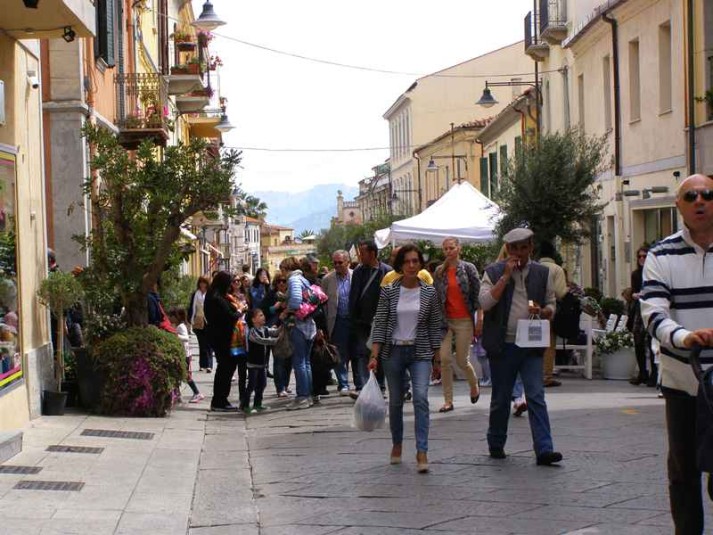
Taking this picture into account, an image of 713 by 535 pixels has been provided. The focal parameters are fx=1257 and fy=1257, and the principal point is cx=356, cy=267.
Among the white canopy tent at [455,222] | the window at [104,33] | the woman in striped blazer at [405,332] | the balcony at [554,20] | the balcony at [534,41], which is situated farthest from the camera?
the balcony at [534,41]

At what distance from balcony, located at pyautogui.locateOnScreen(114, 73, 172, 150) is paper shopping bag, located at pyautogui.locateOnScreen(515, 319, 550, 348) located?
12.7 meters

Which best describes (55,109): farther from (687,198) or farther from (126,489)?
(687,198)

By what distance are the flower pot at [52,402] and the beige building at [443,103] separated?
5159 cm

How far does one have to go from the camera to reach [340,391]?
1598 cm

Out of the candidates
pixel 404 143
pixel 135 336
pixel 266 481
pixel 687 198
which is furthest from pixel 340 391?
pixel 404 143

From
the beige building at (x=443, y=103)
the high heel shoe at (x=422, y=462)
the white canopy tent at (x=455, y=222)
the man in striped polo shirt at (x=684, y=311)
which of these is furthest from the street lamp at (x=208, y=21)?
the beige building at (x=443, y=103)

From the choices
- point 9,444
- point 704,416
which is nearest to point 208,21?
point 9,444

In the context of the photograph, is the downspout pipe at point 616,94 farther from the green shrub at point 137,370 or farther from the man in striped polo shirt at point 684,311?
the man in striped polo shirt at point 684,311

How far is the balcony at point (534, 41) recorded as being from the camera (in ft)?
113

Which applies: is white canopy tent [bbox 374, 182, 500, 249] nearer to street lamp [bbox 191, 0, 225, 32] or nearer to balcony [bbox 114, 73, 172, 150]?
balcony [bbox 114, 73, 172, 150]

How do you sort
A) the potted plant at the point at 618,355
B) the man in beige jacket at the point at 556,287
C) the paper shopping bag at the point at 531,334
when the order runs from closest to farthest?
1. the paper shopping bag at the point at 531,334
2. the man in beige jacket at the point at 556,287
3. the potted plant at the point at 618,355

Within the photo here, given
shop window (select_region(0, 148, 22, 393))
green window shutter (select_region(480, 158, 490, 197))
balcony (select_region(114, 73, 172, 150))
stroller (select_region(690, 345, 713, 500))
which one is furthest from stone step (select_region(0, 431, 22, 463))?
green window shutter (select_region(480, 158, 490, 197))

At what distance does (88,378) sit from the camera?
13.3 metres

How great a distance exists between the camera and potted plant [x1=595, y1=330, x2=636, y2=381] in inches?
672
